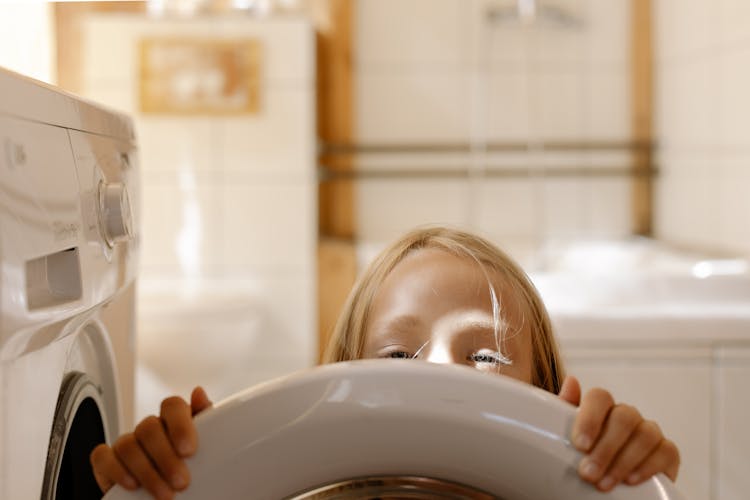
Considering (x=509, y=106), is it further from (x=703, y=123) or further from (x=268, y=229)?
(x=268, y=229)

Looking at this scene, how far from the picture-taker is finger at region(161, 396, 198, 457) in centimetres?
62

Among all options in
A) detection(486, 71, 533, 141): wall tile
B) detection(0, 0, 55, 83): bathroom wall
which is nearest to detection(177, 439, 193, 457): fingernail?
detection(0, 0, 55, 83): bathroom wall

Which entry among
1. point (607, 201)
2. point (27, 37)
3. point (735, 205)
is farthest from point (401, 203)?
point (27, 37)

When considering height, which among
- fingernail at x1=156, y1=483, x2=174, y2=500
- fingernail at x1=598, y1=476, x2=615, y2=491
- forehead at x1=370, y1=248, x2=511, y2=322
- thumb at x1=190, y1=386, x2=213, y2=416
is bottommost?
fingernail at x1=598, y1=476, x2=615, y2=491

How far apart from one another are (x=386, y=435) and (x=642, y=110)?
292cm

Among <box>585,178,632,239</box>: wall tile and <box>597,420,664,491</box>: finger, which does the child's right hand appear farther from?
<box>585,178,632,239</box>: wall tile

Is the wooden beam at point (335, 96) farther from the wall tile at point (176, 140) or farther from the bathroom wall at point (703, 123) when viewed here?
the bathroom wall at point (703, 123)

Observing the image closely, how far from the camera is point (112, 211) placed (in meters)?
0.83

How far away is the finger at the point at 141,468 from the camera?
2.01ft

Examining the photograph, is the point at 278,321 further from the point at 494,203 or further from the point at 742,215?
the point at 742,215

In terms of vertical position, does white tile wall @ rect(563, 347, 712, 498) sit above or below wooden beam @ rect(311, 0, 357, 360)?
below

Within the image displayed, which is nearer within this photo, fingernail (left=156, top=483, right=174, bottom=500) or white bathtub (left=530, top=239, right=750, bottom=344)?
fingernail (left=156, top=483, right=174, bottom=500)

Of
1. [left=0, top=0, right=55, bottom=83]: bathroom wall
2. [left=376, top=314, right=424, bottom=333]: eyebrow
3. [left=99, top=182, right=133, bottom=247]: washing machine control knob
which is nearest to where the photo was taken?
[left=99, top=182, right=133, bottom=247]: washing machine control knob

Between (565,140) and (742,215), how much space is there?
988mm
